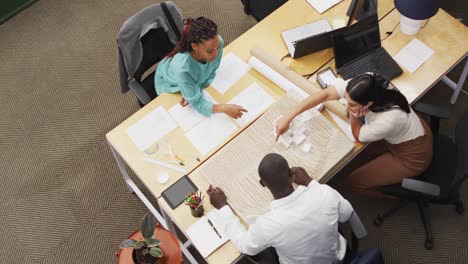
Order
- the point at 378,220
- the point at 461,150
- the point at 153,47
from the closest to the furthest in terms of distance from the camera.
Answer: the point at 461,150
the point at 153,47
the point at 378,220

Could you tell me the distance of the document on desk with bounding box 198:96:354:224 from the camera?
2.54 m

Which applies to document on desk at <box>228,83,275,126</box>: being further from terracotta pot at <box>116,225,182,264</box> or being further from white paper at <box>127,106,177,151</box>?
terracotta pot at <box>116,225,182,264</box>

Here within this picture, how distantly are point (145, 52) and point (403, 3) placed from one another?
1.59 meters

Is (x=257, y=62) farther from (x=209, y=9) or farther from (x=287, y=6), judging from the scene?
(x=209, y=9)

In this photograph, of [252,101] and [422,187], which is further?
[252,101]

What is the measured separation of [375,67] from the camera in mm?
2955

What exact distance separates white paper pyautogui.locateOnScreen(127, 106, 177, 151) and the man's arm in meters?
0.47

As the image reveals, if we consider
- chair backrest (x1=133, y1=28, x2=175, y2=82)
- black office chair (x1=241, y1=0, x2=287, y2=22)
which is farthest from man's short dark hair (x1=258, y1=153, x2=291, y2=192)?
black office chair (x1=241, y1=0, x2=287, y2=22)

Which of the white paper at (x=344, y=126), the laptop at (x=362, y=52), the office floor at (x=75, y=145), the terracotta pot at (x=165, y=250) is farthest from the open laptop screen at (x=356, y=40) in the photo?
the terracotta pot at (x=165, y=250)

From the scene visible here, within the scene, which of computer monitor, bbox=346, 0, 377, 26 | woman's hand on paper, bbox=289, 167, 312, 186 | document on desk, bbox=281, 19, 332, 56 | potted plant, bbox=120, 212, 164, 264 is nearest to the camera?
potted plant, bbox=120, 212, 164, 264

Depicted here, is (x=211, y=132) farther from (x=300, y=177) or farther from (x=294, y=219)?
(x=294, y=219)

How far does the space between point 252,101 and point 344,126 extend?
0.54m

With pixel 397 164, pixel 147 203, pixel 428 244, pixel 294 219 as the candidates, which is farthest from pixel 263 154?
pixel 428 244

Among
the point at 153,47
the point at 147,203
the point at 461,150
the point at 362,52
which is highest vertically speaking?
the point at 153,47
